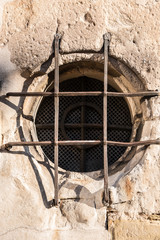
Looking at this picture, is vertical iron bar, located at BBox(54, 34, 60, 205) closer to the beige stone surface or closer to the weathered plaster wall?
the weathered plaster wall

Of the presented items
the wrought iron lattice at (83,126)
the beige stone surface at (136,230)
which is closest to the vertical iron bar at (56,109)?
the wrought iron lattice at (83,126)

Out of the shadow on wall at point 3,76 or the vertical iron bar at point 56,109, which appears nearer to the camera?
the vertical iron bar at point 56,109

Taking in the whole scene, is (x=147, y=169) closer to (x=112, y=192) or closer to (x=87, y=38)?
(x=112, y=192)

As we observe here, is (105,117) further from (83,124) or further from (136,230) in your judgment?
(136,230)

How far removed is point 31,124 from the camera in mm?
2953

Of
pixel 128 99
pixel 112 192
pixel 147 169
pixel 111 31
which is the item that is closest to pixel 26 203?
pixel 112 192

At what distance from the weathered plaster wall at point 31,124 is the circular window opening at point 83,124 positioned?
263mm

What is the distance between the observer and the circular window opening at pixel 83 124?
312 cm

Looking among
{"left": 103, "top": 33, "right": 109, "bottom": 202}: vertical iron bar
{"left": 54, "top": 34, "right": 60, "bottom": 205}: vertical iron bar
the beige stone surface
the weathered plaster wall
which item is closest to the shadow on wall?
the weathered plaster wall

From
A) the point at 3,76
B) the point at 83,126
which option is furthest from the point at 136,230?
the point at 3,76

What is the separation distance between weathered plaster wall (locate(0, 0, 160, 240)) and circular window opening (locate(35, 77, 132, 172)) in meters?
0.26

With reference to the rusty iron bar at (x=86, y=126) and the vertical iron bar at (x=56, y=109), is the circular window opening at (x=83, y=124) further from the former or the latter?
the vertical iron bar at (x=56, y=109)

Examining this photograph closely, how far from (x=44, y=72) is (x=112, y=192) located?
87 centimetres

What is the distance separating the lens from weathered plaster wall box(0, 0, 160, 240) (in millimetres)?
2646
